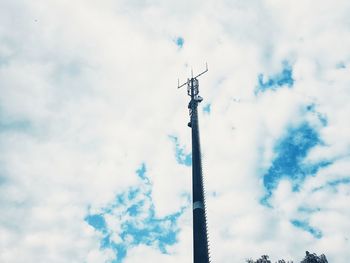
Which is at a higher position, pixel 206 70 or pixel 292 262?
pixel 206 70

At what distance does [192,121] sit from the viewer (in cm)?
3944

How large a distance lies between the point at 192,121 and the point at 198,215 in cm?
1210

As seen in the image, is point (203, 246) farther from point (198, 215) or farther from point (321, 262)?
point (321, 262)

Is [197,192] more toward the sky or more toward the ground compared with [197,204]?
more toward the sky

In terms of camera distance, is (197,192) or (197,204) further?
(197,192)

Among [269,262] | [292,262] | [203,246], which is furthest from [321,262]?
[203,246]

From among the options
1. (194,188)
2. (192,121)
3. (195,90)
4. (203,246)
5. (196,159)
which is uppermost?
(195,90)

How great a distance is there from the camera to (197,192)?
33281 mm

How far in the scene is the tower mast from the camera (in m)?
29.9

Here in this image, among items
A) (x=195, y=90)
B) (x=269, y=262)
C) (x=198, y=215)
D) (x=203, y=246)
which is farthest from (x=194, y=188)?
(x=269, y=262)

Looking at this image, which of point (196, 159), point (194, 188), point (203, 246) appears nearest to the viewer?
point (203, 246)

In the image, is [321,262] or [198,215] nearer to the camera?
[198,215]

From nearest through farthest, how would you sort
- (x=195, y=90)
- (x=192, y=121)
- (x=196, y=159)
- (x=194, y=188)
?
(x=194, y=188), (x=196, y=159), (x=192, y=121), (x=195, y=90)

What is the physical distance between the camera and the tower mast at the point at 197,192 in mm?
29891
